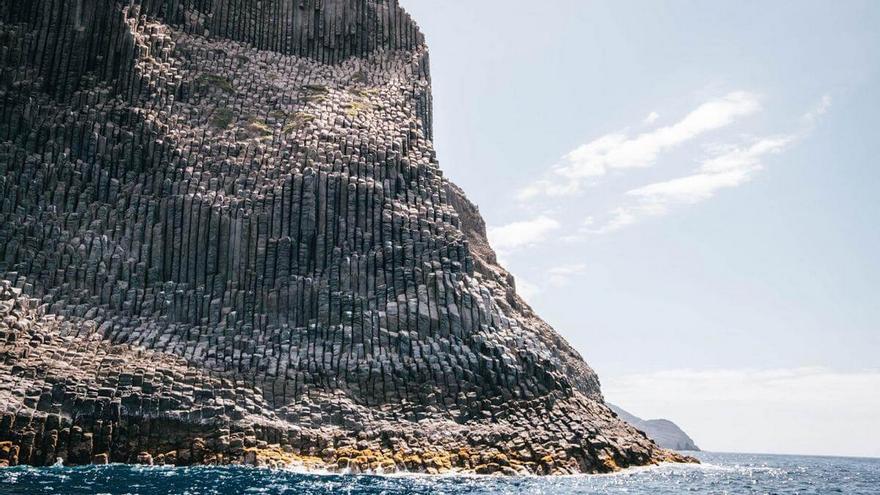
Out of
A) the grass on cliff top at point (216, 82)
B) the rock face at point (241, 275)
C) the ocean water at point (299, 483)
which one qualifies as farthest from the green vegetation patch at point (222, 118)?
the ocean water at point (299, 483)

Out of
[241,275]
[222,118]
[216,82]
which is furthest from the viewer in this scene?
[216,82]

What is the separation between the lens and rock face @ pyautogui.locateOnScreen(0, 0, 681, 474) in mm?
37938

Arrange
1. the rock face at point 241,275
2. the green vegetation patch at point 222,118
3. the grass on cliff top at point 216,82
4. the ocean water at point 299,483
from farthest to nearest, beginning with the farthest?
the grass on cliff top at point 216,82, the green vegetation patch at point 222,118, the rock face at point 241,275, the ocean water at point 299,483

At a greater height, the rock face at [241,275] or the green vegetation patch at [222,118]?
the green vegetation patch at [222,118]

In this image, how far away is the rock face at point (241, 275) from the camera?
3794 centimetres

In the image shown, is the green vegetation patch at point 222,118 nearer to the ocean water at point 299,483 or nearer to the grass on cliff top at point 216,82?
the grass on cliff top at point 216,82

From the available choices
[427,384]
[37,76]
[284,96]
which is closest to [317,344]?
[427,384]

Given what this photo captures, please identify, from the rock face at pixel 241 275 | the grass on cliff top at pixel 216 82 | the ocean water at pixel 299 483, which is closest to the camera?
the ocean water at pixel 299 483

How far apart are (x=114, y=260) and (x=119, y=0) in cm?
2018

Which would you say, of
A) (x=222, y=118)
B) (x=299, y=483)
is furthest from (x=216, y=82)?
(x=299, y=483)

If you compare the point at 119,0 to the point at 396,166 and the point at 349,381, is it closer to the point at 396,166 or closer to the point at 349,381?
the point at 396,166

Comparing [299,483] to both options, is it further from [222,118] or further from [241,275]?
[222,118]

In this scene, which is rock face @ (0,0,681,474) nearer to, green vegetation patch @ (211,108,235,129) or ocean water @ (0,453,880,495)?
green vegetation patch @ (211,108,235,129)

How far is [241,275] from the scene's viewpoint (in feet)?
151
